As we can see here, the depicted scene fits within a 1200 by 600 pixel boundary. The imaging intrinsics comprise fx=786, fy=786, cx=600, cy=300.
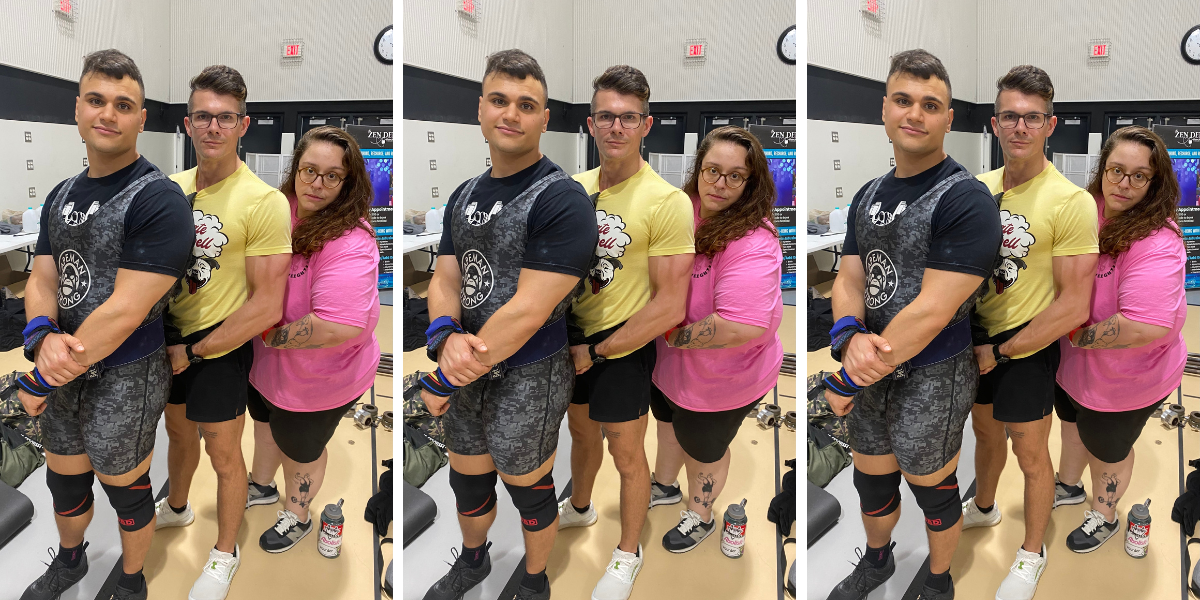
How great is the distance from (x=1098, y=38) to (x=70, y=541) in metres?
3.74

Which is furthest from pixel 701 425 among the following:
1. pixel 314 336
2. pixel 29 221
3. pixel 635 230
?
pixel 29 221

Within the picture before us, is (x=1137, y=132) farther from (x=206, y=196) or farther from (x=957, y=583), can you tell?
(x=206, y=196)

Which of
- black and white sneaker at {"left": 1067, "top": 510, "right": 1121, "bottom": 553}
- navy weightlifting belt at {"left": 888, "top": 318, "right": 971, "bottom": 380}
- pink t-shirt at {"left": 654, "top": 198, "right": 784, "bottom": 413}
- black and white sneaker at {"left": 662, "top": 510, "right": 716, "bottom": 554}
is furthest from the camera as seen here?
black and white sneaker at {"left": 662, "top": 510, "right": 716, "bottom": 554}

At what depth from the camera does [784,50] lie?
8.30ft

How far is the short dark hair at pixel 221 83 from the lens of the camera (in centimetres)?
253

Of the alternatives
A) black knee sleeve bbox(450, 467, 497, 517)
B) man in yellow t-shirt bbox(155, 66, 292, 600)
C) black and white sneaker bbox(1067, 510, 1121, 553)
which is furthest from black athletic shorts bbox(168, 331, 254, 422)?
black and white sneaker bbox(1067, 510, 1121, 553)

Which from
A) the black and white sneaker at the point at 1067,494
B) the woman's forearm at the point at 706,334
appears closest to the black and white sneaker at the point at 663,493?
the woman's forearm at the point at 706,334

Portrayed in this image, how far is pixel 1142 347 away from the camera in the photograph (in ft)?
7.88

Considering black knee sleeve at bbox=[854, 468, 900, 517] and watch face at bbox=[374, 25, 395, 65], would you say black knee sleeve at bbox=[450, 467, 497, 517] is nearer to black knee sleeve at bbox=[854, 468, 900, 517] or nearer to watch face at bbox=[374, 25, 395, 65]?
black knee sleeve at bbox=[854, 468, 900, 517]

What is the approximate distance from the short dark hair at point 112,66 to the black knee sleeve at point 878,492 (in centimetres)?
266

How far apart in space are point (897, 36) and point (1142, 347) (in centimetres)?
121

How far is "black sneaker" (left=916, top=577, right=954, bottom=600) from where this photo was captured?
258 cm

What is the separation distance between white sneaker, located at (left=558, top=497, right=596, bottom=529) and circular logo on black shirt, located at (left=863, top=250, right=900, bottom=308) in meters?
1.13

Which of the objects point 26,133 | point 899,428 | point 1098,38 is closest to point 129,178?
point 26,133
